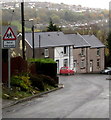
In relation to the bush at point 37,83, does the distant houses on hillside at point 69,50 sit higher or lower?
higher

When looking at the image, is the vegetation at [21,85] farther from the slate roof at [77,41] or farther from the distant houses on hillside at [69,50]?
the slate roof at [77,41]

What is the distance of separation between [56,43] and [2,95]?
41199 mm

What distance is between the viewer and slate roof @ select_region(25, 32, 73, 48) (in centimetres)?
5838

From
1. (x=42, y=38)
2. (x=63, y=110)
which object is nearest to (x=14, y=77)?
(x=63, y=110)

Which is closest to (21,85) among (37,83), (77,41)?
(37,83)

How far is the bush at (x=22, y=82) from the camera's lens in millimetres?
23000

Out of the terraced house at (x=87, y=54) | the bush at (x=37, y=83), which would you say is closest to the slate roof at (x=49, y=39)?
the terraced house at (x=87, y=54)

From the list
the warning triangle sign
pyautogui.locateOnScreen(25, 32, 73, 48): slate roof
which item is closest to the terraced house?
pyautogui.locateOnScreen(25, 32, 73, 48): slate roof

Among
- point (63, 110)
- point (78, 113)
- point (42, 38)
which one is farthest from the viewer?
point (42, 38)

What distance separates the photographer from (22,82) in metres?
23.5

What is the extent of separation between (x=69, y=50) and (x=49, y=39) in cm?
447

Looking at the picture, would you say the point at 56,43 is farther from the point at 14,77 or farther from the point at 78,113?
the point at 78,113

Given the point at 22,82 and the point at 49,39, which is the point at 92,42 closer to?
the point at 49,39

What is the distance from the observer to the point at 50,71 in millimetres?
33500
